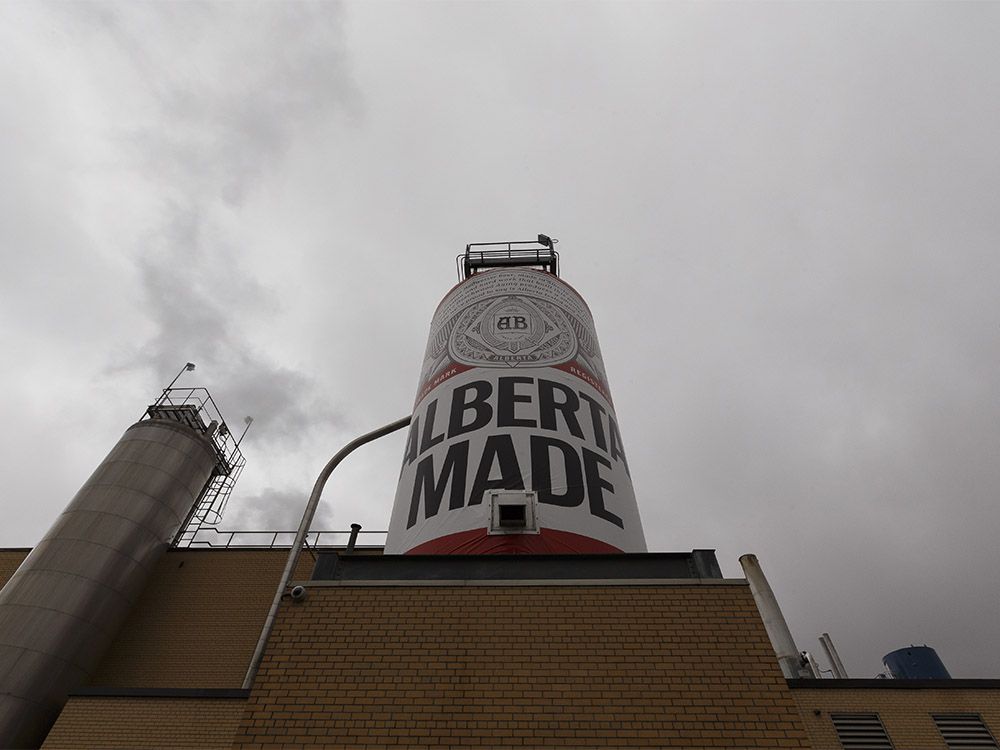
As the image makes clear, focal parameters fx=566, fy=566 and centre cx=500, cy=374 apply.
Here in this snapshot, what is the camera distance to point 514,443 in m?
11.6

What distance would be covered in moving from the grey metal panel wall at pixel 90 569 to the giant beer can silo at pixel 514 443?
8.84 metres

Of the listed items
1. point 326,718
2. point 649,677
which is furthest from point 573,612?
point 326,718

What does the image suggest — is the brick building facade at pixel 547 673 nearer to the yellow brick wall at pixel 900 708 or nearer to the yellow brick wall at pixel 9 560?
the yellow brick wall at pixel 900 708

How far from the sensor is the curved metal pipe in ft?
31.6

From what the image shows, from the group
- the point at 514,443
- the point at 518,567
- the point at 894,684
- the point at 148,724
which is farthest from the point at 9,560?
the point at 894,684

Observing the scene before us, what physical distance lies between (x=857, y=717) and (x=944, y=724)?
1.39 m

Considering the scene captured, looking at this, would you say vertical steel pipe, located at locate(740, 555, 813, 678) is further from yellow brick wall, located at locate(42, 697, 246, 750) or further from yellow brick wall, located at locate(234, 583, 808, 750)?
yellow brick wall, located at locate(42, 697, 246, 750)

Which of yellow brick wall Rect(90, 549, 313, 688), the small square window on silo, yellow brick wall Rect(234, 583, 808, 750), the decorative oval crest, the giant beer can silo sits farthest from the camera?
yellow brick wall Rect(90, 549, 313, 688)

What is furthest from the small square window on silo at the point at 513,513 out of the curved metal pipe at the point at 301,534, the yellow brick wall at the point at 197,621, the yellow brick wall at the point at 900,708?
the yellow brick wall at the point at 197,621

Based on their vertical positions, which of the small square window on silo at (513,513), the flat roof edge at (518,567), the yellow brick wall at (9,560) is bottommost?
the flat roof edge at (518,567)

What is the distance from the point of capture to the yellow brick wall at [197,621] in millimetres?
15797

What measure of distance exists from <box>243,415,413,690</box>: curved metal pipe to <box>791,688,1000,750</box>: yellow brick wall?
824cm

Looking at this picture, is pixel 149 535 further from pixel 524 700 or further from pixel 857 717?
pixel 857 717

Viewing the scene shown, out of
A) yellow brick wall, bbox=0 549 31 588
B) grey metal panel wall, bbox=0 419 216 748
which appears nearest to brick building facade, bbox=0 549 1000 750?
grey metal panel wall, bbox=0 419 216 748
